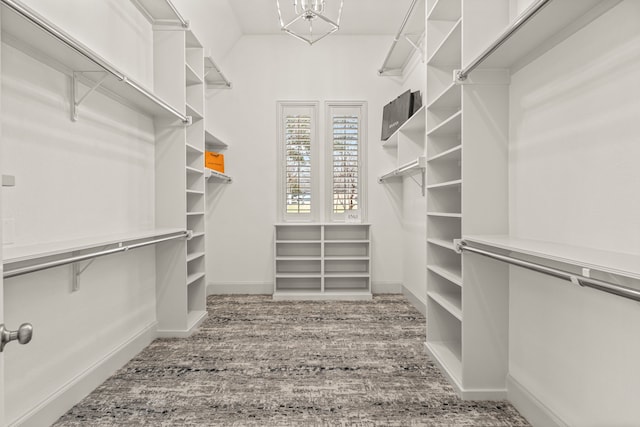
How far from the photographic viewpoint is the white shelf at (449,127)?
2.13 m

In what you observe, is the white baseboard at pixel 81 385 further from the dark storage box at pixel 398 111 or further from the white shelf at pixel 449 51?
the dark storage box at pixel 398 111

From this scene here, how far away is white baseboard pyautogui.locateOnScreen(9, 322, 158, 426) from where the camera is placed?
5.43 feet

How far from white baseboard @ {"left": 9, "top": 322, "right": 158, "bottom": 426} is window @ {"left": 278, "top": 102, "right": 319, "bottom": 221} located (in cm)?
228

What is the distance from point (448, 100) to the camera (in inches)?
94.4

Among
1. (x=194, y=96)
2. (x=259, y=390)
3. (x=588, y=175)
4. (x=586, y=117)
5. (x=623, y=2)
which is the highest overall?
(x=194, y=96)

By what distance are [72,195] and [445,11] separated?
255 cm

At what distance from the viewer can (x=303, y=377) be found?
7.36ft

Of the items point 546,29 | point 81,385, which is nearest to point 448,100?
point 546,29

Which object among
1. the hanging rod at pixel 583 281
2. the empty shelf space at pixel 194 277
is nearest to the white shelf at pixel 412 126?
the hanging rod at pixel 583 281

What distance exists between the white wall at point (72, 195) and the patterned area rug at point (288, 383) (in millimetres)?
299

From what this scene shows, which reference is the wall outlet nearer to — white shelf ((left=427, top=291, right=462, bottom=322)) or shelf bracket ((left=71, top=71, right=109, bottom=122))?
shelf bracket ((left=71, top=71, right=109, bottom=122))

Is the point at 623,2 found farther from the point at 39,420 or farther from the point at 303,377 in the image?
the point at 39,420

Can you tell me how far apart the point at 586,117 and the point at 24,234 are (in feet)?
7.77

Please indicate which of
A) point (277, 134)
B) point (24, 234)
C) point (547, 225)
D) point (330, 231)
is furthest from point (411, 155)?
point (24, 234)
